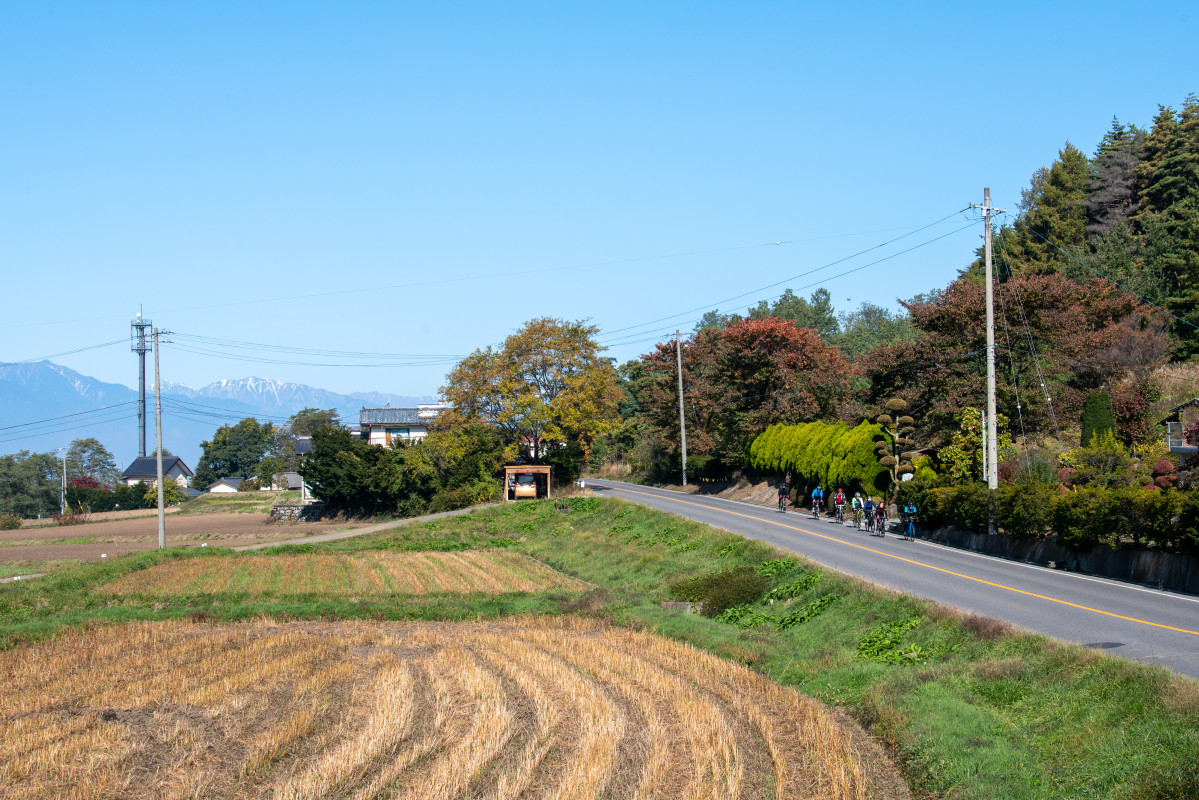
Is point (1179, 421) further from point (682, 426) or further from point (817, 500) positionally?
point (682, 426)

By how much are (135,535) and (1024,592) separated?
53.4m

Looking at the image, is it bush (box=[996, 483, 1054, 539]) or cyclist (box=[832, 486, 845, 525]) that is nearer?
bush (box=[996, 483, 1054, 539])

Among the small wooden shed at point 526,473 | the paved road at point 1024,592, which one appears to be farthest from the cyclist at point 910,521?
the small wooden shed at point 526,473

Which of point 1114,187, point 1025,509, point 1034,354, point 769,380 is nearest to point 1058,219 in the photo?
point 1114,187

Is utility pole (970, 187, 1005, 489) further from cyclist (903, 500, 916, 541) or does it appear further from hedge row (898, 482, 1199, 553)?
cyclist (903, 500, 916, 541)

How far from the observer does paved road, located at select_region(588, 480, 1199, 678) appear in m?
14.9

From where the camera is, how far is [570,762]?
10.7 m

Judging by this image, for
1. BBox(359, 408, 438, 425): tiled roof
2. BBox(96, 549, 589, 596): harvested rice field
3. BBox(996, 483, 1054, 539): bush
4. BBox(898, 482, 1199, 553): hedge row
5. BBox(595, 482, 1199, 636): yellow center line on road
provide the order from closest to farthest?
BBox(595, 482, 1199, 636): yellow center line on road → BBox(898, 482, 1199, 553): hedge row → BBox(996, 483, 1054, 539): bush → BBox(96, 549, 589, 596): harvested rice field → BBox(359, 408, 438, 425): tiled roof

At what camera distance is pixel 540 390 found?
59406 mm

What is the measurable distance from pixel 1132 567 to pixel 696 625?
10603 mm

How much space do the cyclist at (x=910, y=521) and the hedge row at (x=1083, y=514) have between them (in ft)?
5.38

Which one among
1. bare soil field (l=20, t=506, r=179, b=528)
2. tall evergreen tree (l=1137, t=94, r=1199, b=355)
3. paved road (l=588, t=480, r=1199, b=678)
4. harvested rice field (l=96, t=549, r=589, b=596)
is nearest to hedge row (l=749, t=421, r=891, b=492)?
paved road (l=588, t=480, r=1199, b=678)

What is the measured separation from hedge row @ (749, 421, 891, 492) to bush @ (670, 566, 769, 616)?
14.6m

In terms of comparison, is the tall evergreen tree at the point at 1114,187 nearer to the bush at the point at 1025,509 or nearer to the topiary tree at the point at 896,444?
the topiary tree at the point at 896,444
